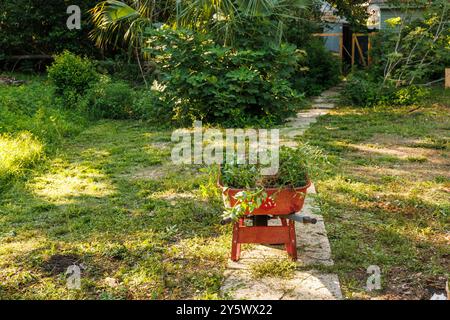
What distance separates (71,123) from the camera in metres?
9.68

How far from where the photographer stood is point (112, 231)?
190 inches

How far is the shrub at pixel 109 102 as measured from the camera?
36.3 feet

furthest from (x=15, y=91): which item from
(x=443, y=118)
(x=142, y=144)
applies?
(x=443, y=118)

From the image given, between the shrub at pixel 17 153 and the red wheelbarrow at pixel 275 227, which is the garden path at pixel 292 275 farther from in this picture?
the shrub at pixel 17 153

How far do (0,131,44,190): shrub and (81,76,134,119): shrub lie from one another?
300 cm

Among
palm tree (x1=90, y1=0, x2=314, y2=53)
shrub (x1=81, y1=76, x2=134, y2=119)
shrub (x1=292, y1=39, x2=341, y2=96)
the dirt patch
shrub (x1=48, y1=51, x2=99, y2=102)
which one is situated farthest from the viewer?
shrub (x1=292, y1=39, x2=341, y2=96)

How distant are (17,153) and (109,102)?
4296 mm

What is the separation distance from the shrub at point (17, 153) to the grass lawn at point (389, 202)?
3.44m

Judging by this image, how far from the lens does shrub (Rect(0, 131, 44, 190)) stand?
6.52 metres

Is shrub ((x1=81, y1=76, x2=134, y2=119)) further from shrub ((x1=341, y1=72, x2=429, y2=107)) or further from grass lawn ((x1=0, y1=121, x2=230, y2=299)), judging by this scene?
shrub ((x1=341, y1=72, x2=429, y2=107))

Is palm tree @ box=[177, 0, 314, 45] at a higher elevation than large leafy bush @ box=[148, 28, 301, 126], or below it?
higher

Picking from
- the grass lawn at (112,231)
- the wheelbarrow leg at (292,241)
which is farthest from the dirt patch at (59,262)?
the wheelbarrow leg at (292,241)

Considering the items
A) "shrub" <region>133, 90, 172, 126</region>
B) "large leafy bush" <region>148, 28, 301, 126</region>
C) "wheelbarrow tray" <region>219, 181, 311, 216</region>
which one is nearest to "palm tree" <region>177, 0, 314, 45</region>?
"large leafy bush" <region>148, 28, 301, 126</region>

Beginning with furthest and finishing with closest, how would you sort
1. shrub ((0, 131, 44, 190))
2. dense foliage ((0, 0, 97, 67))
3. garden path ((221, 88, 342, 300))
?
dense foliage ((0, 0, 97, 67))
shrub ((0, 131, 44, 190))
garden path ((221, 88, 342, 300))
